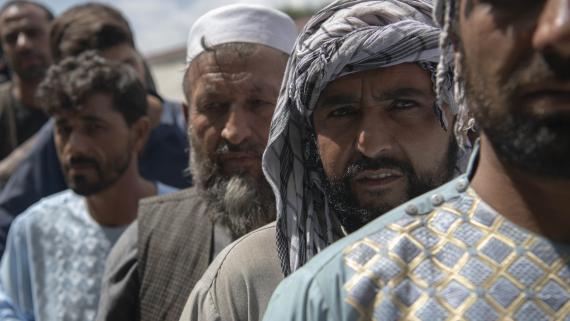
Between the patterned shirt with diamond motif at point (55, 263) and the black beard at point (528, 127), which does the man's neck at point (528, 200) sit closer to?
the black beard at point (528, 127)

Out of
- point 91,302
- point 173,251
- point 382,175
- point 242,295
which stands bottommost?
point 91,302

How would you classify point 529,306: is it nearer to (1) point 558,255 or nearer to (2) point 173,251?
(1) point 558,255

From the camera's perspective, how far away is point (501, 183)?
1580mm

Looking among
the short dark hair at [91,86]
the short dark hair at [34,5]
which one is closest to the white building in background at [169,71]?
the short dark hair at [34,5]

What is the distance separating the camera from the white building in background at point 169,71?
13.7 m

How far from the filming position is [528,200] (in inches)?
61.5

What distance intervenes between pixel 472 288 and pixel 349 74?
1.14m

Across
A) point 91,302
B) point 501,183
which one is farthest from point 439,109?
point 91,302

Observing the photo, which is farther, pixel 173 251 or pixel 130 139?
pixel 130 139

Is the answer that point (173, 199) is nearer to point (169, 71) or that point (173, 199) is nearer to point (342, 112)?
point (342, 112)

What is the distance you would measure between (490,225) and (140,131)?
319 cm

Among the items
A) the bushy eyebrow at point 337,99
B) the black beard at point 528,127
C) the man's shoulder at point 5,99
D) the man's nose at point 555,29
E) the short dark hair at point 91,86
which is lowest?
the man's shoulder at point 5,99

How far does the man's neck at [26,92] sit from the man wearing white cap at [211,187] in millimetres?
2820

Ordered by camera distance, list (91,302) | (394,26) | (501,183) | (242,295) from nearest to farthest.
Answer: (501,183), (242,295), (394,26), (91,302)
